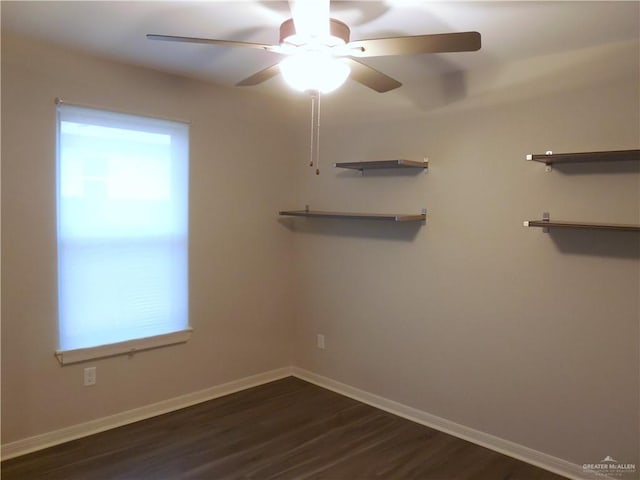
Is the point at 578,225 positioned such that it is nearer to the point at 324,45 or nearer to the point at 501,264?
the point at 501,264

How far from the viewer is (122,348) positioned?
3293 millimetres

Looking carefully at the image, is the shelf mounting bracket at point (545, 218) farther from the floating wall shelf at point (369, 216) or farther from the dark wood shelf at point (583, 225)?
the floating wall shelf at point (369, 216)

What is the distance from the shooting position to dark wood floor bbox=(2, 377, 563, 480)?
2768 mm

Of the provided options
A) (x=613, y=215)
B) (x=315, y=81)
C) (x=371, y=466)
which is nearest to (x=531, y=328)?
(x=613, y=215)

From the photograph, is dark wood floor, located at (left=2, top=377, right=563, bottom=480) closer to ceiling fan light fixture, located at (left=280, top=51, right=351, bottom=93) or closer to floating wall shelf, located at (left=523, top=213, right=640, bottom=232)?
floating wall shelf, located at (left=523, top=213, right=640, bottom=232)

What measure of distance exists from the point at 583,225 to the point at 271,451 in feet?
7.17

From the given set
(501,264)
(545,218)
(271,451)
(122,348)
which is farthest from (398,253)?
(122,348)

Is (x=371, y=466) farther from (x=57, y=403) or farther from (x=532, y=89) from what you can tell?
(x=532, y=89)

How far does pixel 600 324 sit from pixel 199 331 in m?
2.65

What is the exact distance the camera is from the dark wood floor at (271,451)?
277cm

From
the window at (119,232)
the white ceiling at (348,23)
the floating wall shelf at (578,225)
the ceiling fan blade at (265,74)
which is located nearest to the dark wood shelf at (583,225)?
the floating wall shelf at (578,225)

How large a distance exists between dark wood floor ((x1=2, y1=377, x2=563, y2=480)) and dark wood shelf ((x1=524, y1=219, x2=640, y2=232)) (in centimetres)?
142

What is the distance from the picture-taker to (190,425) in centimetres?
334

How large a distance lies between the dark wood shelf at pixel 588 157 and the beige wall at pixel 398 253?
0.28ft
